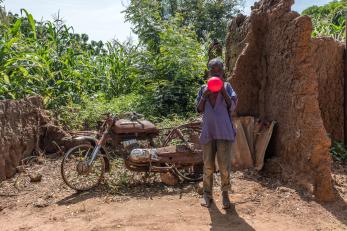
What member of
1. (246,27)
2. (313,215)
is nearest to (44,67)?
(246,27)

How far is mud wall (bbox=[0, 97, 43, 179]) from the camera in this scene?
227 inches

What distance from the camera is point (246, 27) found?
591 cm

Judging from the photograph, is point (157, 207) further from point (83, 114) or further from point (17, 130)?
point (83, 114)

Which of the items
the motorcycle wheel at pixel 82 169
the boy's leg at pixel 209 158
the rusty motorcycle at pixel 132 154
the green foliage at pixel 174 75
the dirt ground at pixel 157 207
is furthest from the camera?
the green foliage at pixel 174 75

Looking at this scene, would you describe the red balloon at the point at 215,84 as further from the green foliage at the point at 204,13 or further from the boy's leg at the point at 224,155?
the green foliage at the point at 204,13

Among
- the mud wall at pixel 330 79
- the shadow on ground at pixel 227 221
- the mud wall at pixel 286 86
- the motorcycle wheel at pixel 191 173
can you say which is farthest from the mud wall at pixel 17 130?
the mud wall at pixel 330 79

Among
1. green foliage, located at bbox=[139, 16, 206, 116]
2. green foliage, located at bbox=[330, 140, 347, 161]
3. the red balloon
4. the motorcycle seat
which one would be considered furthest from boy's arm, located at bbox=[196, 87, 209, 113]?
green foliage, located at bbox=[139, 16, 206, 116]

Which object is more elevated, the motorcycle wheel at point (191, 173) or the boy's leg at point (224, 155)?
the boy's leg at point (224, 155)

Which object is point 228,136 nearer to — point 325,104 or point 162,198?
point 162,198

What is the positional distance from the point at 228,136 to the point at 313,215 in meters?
1.23

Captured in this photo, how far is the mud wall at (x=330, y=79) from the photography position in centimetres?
616

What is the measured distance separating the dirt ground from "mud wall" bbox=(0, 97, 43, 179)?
0.35 metres

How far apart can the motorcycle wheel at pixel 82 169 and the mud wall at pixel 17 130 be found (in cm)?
90

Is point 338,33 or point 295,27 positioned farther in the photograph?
point 338,33
